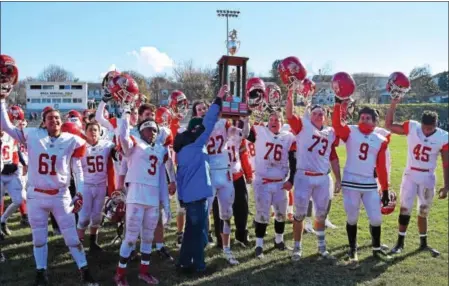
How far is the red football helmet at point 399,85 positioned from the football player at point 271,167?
67.5 inches

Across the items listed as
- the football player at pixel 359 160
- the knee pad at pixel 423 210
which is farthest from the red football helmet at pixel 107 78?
the knee pad at pixel 423 210

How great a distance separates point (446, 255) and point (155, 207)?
186 inches

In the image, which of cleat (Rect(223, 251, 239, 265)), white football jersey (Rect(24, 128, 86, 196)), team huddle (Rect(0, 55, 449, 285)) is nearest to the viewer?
white football jersey (Rect(24, 128, 86, 196))

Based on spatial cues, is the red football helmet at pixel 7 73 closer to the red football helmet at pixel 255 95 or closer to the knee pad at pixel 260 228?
the red football helmet at pixel 255 95

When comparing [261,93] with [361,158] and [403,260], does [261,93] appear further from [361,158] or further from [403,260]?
[403,260]

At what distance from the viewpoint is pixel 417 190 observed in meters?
6.95

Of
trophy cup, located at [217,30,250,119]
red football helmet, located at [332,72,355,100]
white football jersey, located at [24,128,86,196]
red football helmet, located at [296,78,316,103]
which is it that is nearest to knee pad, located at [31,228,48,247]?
white football jersey, located at [24,128,86,196]

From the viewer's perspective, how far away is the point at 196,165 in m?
5.52

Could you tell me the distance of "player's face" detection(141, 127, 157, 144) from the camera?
536cm

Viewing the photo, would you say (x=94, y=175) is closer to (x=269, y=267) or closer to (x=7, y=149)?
(x=7, y=149)

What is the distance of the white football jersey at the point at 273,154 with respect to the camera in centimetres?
649

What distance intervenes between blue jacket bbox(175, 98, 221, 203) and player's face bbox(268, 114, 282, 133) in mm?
1312

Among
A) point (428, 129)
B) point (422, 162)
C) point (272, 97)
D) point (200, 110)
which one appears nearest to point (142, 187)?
point (200, 110)

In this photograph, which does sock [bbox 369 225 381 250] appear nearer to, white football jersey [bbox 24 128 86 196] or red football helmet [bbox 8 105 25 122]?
white football jersey [bbox 24 128 86 196]
